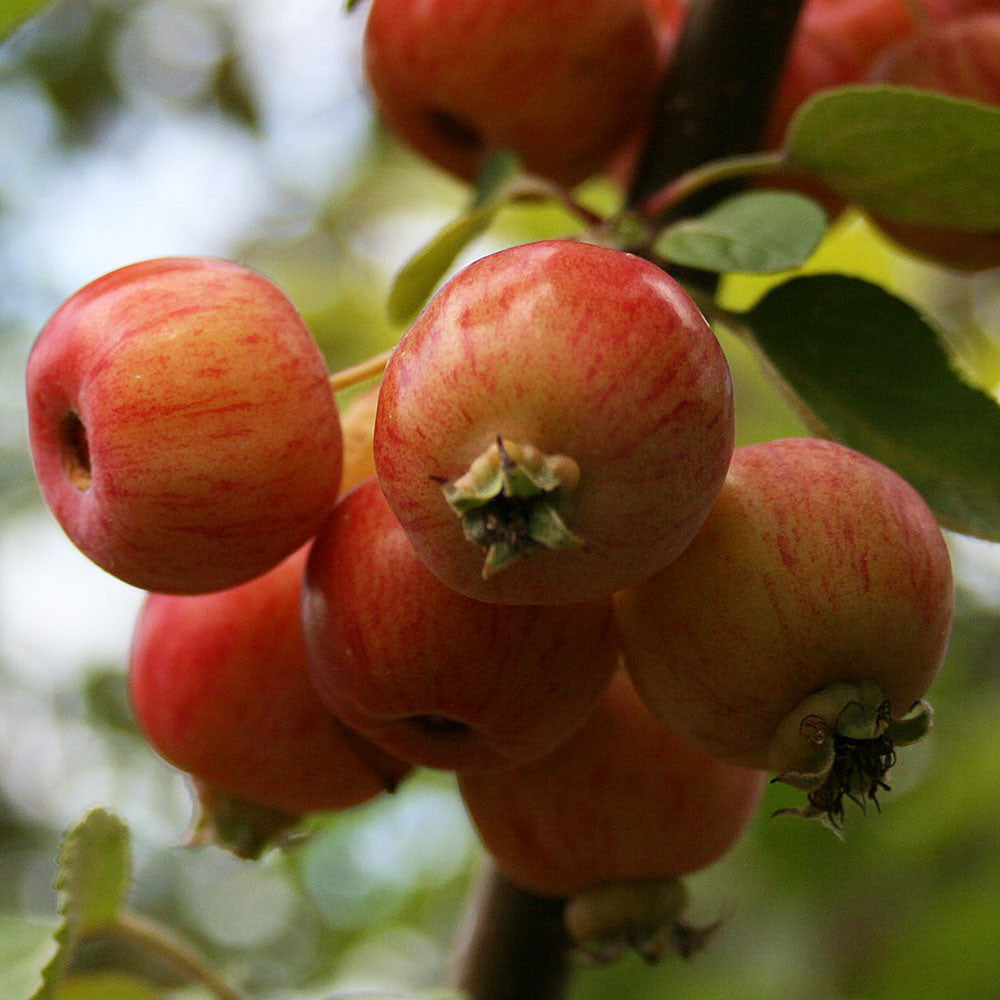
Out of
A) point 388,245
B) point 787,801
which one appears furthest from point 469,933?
point 388,245

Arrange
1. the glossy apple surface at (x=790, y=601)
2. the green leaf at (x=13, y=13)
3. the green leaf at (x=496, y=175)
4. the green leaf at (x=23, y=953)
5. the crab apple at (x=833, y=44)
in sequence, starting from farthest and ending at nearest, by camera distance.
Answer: the crab apple at (x=833, y=44) < the green leaf at (x=496, y=175) < the green leaf at (x=13, y=13) < the green leaf at (x=23, y=953) < the glossy apple surface at (x=790, y=601)

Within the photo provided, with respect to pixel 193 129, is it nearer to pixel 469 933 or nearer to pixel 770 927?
pixel 770 927

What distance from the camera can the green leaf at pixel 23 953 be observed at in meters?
1.00

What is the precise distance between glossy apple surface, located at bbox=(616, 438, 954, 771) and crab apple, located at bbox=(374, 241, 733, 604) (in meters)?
0.09

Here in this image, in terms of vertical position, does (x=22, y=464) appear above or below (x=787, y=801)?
below

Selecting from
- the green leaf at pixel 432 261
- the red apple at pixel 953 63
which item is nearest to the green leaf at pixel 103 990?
the green leaf at pixel 432 261

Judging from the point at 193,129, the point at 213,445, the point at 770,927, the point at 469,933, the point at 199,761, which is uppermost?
the point at 213,445

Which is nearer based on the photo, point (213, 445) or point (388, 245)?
point (213, 445)

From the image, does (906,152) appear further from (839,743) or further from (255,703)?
(255,703)

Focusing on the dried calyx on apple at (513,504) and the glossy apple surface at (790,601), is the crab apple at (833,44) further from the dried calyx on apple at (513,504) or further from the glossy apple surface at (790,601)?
the dried calyx on apple at (513,504)

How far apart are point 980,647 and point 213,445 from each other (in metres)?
2.71

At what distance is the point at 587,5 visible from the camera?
1336mm

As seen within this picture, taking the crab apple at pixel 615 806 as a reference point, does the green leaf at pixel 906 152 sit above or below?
above

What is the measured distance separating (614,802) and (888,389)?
0.42 m
